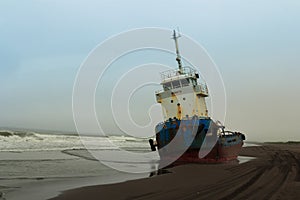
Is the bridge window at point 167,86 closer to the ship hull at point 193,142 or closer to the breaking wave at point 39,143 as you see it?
the ship hull at point 193,142

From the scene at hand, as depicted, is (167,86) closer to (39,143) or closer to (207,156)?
(207,156)

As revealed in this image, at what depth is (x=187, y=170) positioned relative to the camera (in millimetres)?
15430

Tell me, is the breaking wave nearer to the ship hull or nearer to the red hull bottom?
the ship hull

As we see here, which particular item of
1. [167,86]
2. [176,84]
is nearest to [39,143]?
[167,86]

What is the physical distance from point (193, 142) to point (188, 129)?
93 cm

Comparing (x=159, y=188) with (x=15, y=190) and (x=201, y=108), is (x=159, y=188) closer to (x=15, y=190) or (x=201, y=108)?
(x=15, y=190)

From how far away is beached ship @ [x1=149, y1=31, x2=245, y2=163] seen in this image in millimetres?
19484

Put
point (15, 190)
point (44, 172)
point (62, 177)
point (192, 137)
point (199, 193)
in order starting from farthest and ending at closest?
point (192, 137) < point (44, 172) < point (62, 177) < point (15, 190) < point (199, 193)

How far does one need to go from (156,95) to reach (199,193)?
1539cm

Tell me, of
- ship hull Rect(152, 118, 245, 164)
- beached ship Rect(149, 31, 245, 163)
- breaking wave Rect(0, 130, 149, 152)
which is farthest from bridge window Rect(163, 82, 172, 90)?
breaking wave Rect(0, 130, 149, 152)

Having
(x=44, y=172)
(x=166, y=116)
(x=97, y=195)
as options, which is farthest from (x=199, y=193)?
(x=166, y=116)

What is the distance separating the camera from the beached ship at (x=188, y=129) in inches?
767

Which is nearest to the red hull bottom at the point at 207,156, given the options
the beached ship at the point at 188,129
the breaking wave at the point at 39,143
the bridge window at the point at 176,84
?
the beached ship at the point at 188,129

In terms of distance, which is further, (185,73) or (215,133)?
(185,73)
